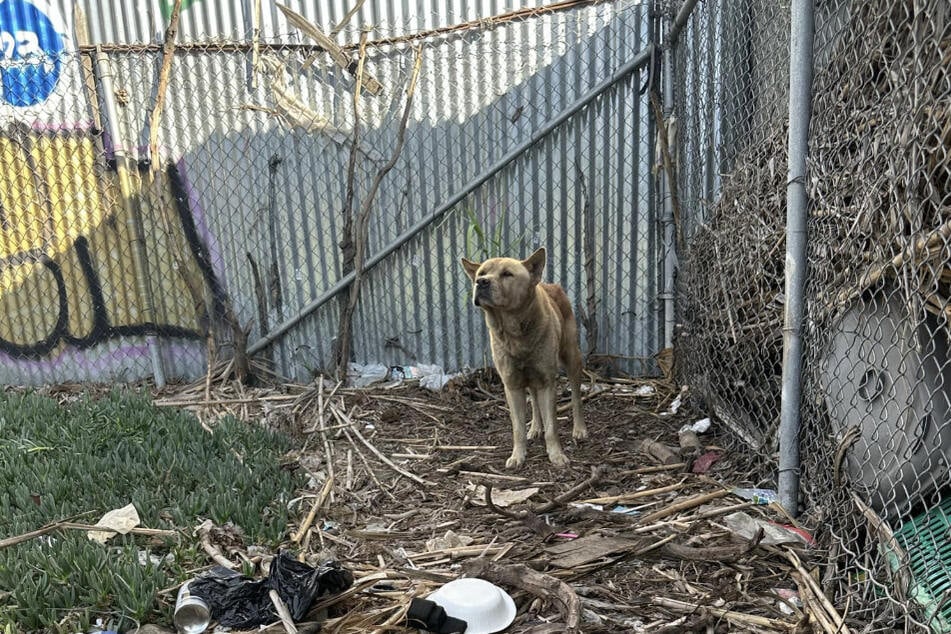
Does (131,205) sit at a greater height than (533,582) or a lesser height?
greater

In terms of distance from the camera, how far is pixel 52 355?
22.4 feet

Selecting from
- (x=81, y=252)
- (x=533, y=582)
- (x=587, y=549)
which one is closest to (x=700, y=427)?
(x=587, y=549)

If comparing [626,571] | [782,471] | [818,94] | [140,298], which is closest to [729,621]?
[626,571]

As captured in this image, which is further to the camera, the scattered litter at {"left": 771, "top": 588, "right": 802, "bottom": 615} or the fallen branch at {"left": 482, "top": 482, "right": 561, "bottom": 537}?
the fallen branch at {"left": 482, "top": 482, "right": 561, "bottom": 537}

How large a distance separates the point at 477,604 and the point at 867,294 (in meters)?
1.97

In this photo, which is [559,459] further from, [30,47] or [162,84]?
[30,47]

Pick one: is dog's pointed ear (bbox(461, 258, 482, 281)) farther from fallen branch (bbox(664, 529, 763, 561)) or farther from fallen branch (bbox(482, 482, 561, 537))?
fallen branch (bbox(664, 529, 763, 561))

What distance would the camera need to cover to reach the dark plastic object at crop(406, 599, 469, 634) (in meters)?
2.25

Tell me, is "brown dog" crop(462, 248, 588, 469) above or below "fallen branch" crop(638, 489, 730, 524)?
above

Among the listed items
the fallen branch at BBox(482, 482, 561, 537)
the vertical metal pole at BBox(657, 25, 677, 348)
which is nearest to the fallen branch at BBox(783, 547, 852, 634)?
the fallen branch at BBox(482, 482, 561, 537)

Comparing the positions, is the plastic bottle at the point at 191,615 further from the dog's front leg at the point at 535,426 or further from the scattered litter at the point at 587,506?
the dog's front leg at the point at 535,426

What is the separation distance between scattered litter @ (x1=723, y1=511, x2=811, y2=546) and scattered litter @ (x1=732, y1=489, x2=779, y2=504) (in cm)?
15

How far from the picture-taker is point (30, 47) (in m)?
6.36

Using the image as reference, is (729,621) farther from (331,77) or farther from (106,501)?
(331,77)
